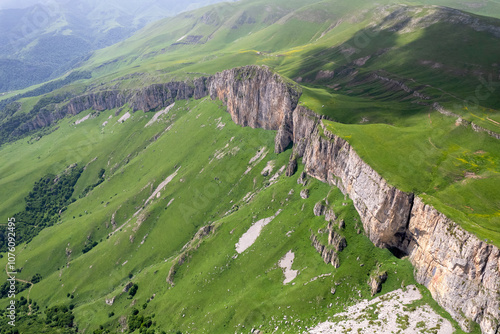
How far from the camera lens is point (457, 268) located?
58000mm

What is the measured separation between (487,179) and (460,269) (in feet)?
98.5

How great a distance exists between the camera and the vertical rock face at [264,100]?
147875 mm

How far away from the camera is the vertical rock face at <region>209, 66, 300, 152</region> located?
485ft

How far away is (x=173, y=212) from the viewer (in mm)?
173625

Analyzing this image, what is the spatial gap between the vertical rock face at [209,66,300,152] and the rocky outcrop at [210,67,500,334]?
17013 millimetres

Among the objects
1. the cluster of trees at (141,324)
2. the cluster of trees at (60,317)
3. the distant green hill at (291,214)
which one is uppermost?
the distant green hill at (291,214)

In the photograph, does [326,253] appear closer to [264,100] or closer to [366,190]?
[366,190]

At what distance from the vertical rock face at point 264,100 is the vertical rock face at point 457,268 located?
8824 cm

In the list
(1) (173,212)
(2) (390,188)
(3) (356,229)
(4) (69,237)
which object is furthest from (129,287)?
(2) (390,188)

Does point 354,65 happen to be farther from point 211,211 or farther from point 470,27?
point 211,211

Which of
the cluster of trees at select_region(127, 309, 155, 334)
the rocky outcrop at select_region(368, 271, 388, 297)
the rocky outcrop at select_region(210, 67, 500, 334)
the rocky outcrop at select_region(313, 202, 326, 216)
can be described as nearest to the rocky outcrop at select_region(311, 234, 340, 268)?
the rocky outcrop at select_region(210, 67, 500, 334)

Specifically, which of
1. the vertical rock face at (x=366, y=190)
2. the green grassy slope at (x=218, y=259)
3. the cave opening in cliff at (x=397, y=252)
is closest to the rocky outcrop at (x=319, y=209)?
the green grassy slope at (x=218, y=259)

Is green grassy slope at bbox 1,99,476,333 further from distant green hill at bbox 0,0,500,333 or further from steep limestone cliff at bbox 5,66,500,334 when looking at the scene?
steep limestone cliff at bbox 5,66,500,334

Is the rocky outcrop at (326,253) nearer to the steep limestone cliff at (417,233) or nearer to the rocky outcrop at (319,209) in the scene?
the steep limestone cliff at (417,233)
